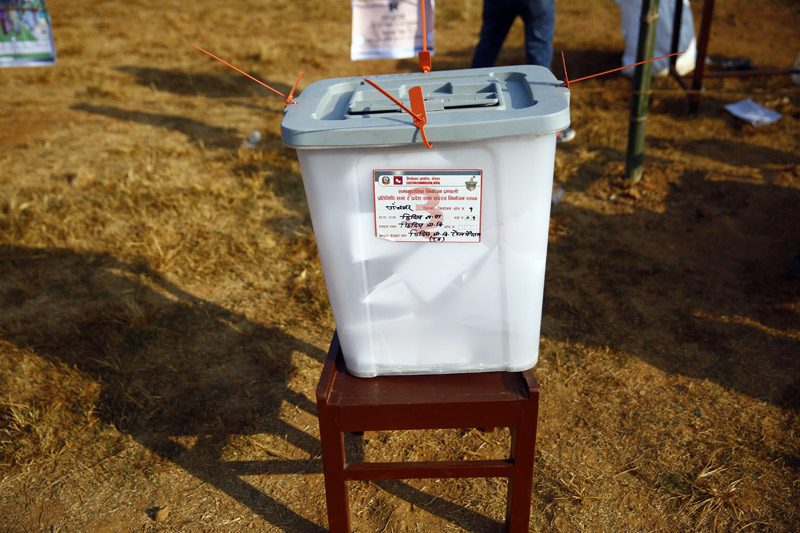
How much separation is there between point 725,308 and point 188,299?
235 centimetres

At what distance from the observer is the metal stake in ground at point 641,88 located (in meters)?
3.17

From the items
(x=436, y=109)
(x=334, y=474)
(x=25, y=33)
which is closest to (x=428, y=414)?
(x=334, y=474)

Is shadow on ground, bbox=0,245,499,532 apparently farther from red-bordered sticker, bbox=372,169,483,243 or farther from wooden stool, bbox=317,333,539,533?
red-bordered sticker, bbox=372,169,483,243

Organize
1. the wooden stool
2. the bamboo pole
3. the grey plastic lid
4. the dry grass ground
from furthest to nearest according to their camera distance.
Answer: the bamboo pole → the dry grass ground → the wooden stool → the grey plastic lid

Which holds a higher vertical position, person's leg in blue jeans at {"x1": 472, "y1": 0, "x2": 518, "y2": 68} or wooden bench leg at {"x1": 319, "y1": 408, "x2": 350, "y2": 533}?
person's leg in blue jeans at {"x1": 472, "y1": 0, "x2": 518, "y2": 68}

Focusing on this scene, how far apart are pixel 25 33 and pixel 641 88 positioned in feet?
11.4

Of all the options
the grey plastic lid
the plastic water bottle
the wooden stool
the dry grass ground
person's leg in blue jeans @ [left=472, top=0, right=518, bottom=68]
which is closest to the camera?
the grey plastic lid

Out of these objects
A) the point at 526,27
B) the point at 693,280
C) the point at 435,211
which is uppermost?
the point at 526,27

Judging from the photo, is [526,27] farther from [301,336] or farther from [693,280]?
[301,336]

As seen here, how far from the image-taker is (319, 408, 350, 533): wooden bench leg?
4.96 feet

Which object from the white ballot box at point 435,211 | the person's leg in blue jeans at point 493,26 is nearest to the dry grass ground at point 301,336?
the white ballot box at point 435,211

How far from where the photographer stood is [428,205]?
1.35m

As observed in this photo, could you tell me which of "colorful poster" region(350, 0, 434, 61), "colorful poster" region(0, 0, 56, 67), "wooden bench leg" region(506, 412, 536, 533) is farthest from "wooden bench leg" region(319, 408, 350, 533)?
"colorful poster" region(0, 0, 56, 67)

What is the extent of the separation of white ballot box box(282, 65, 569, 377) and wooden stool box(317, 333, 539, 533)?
1.5 inches
